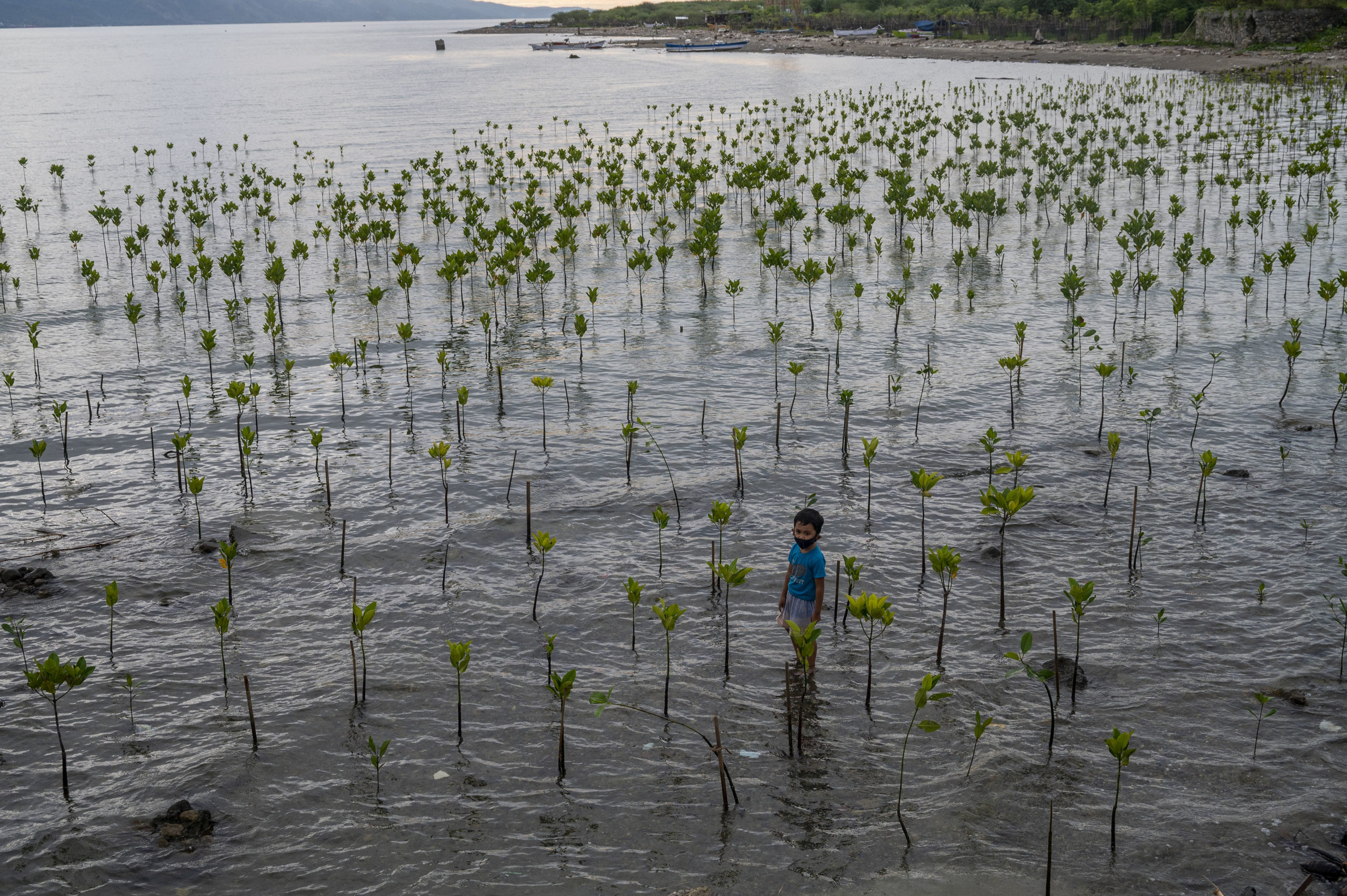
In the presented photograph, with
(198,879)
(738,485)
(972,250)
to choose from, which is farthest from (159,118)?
(198,879)

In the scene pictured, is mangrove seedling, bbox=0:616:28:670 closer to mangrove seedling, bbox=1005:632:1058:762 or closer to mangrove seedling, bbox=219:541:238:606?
mangrove seedling, bbox=219:541:238:606

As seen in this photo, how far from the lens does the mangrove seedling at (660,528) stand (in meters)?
8.66

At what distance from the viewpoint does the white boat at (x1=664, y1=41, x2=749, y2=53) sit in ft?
366

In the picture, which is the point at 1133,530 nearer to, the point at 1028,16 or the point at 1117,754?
the point at 1117,754

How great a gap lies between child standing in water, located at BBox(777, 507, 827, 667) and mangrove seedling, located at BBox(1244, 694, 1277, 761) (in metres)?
2.93

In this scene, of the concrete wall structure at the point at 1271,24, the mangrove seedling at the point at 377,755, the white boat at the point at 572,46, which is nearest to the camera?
the mangrove seedling at the point at 377,755

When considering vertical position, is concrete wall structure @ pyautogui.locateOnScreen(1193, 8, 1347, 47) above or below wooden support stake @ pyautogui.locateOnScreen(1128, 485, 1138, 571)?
above

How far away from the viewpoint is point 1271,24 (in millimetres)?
62562

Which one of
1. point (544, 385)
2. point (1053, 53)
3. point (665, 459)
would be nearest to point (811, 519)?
point (665, 459)

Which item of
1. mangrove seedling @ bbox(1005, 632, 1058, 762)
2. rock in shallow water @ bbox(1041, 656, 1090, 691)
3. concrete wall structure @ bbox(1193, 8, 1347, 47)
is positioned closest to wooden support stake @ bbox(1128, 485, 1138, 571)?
rock in shallow water @ bbox(1041, 656, 1090, 691)

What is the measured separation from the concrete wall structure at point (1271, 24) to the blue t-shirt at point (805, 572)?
7000 cm

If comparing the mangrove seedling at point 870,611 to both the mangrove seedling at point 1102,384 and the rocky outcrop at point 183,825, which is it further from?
the mangrove seedling at point 1102,384

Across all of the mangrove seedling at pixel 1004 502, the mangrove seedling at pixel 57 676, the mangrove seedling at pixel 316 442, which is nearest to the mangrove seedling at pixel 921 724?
the mangrove seedling at pixel 1004 502

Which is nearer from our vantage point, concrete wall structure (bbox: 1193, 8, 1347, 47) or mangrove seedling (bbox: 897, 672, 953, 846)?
mangrove seedling (bbox: 897, 672, 953, 846)
